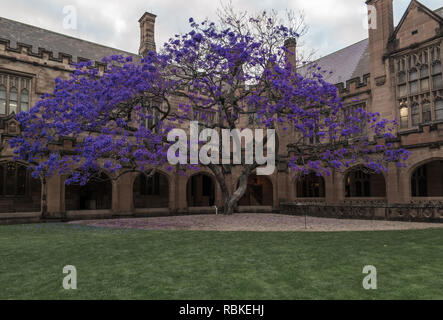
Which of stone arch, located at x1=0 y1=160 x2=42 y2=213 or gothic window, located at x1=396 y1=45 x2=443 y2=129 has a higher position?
gothic window, located at x1=396 y1=45 x2=443 y2=129

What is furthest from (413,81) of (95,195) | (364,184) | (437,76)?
(95,195)

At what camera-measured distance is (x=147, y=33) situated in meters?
28.6

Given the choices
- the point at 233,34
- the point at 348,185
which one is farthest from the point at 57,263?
the point at 348,185

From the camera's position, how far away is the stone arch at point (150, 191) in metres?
23.5

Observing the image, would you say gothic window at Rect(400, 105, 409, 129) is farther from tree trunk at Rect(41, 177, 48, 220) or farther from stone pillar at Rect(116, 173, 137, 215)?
tree trunk at Rect(41, 177, 48, 220)

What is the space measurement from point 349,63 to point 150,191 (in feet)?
62.1

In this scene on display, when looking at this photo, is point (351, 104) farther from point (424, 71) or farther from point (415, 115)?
point (424, 71)

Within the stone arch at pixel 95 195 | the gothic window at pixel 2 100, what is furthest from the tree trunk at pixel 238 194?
the gothic window at pixel 2 100

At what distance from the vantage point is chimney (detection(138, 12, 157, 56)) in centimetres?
2841

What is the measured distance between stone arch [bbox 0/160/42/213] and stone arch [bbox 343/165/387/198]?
19.7 m

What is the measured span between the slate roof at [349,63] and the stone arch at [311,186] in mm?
7712
